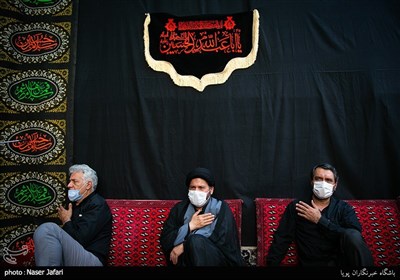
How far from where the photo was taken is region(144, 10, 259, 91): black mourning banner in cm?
300

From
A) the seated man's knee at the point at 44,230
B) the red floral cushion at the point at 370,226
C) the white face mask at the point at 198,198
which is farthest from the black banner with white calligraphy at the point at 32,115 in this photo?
the red floral cushion at the point at 370,226

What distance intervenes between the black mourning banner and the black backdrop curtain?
3.3 inches

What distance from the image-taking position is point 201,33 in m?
3.05

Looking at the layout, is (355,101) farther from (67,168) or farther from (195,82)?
(67,168)

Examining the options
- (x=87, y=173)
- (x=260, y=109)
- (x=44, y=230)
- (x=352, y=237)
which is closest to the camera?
(x=352, y=237)

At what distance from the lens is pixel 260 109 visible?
9.82ft

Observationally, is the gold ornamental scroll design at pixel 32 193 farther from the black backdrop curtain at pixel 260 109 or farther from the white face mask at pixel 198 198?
the white face mask at pixel 198 198

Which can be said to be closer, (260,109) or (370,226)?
(370,226)

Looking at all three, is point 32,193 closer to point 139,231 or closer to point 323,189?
point 139,231

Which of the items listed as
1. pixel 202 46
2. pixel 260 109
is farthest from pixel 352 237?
pixel 202 46

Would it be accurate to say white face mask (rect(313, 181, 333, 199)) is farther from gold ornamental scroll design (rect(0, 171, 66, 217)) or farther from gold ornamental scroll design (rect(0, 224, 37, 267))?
gold ornamental scroll design (rect(0, 224, 37, 267))

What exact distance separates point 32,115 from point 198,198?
1.81m

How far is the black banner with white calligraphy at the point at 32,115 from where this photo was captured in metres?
3.04

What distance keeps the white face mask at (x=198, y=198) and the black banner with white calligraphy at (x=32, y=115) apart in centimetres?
132
